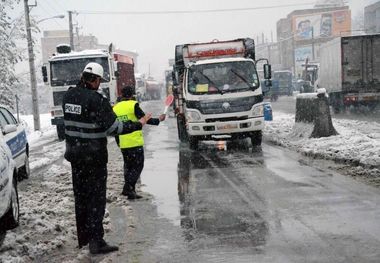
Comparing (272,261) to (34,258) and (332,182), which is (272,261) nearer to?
(34,258)

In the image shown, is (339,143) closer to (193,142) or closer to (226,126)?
(226,126)

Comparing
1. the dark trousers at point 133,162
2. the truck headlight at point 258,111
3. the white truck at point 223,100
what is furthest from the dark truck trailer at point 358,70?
the dark trousers at point 133,162

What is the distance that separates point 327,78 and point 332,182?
65.3ft

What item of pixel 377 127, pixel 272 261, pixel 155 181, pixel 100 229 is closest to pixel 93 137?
pixel 100 229

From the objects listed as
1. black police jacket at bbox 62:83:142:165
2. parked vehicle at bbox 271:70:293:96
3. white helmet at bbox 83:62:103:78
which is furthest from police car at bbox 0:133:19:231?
parked vehicle at bbox 271:70:293:96

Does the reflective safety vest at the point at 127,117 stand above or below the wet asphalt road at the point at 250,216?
above

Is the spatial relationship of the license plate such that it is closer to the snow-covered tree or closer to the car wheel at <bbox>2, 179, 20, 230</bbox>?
the car wheel at <bbox>2, 179, 20, 230</bbox>

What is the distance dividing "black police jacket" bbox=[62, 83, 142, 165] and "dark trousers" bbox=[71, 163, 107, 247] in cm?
10

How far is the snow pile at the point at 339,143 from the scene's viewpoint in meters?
10.7

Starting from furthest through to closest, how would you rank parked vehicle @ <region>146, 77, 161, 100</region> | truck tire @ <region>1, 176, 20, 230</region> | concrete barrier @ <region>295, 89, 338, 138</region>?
parked vehicle @ <region>146, 77, 161, 100</region> < concrete barrier @ <region>295, 89, 338, 138</region> < truck tire @ <region>1, 176, 20, 230</region>

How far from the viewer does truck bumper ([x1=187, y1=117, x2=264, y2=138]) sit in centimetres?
1340

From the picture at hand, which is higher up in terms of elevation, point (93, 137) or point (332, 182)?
point (93, 137)

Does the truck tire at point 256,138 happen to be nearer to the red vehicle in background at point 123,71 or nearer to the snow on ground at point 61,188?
the snow on ground at point 61,188

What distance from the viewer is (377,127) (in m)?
17.6
